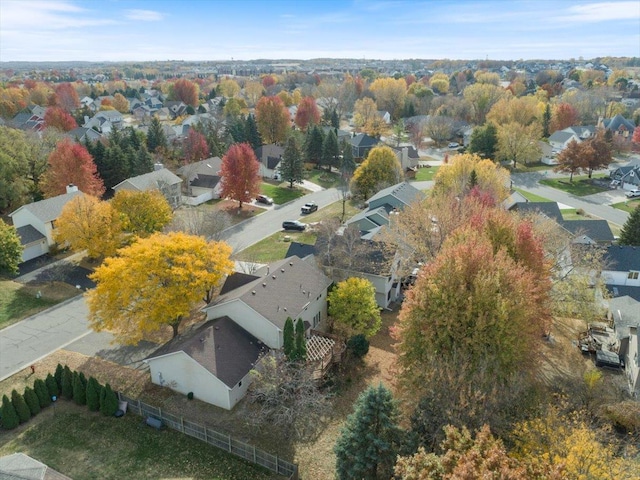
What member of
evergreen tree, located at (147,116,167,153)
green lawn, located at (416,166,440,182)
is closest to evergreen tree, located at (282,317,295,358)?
green lawn, located at (416,166,440,182)

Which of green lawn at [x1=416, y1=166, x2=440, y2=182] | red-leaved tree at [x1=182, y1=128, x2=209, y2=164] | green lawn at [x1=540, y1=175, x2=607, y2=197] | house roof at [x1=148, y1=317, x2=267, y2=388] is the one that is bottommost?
Result: green lawn at [x1=540, y1=175, x2=607, y2=197]

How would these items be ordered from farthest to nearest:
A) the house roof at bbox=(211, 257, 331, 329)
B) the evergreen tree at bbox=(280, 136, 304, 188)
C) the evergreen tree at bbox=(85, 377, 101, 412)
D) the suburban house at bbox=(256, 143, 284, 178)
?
the suburban house at bbox=(256, 143, 284, 178)
the evergreen tree at bbox=(280, 136, 304, 188)
the house roof at bbox=(211, 257, 331, 329)
the evergreen tree at bbox=(85, 377, 101, 412)

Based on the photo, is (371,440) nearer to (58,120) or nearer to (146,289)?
(146,289)

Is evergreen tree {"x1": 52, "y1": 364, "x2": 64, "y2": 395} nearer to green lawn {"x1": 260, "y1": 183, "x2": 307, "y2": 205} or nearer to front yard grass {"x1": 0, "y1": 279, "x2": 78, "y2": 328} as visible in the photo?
front yard grass {"x1": 0, "y1": 279, "x2": 78, "y2": 328}

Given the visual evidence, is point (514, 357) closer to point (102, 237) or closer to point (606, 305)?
point (606, 305)

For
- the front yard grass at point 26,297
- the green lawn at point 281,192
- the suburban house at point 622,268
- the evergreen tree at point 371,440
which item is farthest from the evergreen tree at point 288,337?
the green lawn at point 281,192

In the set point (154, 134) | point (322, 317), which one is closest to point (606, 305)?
point (322, 317)

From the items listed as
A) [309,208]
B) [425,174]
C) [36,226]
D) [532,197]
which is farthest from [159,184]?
[532,197]
